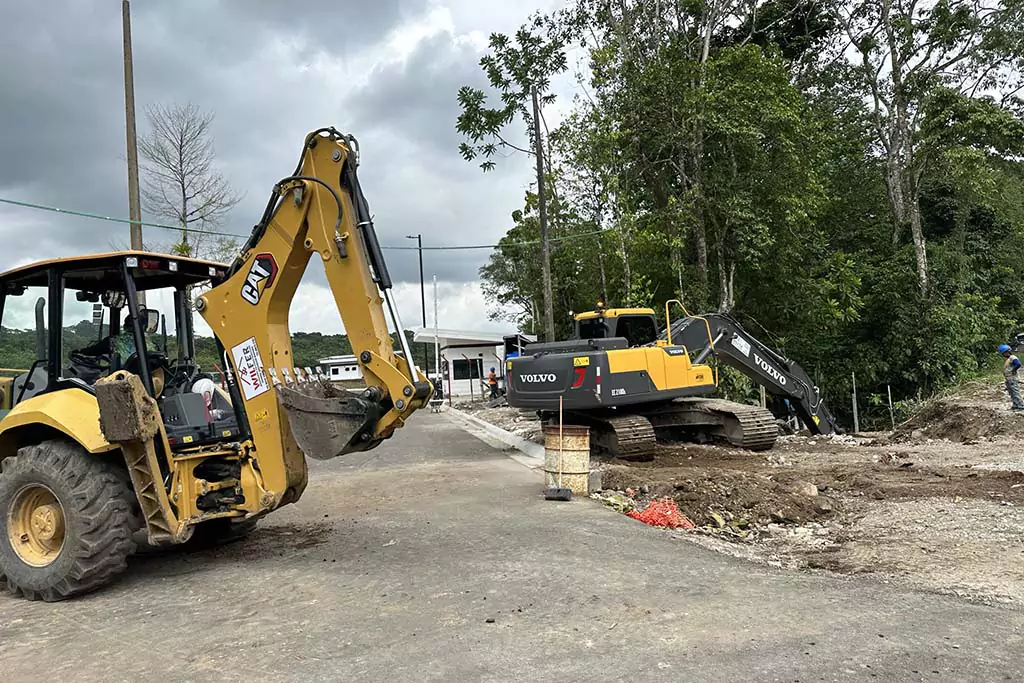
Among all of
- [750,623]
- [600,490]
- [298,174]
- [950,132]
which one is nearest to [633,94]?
[950,132]

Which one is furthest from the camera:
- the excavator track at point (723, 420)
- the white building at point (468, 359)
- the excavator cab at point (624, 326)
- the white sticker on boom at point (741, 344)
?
the white building at point (468, 359)

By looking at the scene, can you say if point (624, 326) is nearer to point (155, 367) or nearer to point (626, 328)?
point (626, 328)

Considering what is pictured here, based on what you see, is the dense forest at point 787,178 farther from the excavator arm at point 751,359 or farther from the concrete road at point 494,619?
the concrete road at point 494,619

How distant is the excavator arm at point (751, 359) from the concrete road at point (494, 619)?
7.18 meters

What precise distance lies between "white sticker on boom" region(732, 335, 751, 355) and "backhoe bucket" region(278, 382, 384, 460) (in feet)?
32.6

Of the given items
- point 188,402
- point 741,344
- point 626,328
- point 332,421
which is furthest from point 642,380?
point 188,402

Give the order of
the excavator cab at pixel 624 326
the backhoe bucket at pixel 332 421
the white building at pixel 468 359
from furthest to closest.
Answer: the white building at pixel 468 359 < the excavator cab at pixel 624 326 < the backhoe bucket at pixel 332 421

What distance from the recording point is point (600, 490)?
8.56 metres

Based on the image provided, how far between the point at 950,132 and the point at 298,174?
24684 millimetres

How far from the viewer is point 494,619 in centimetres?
448

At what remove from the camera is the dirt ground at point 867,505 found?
5.36 metres

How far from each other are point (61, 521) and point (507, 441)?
34.3ft

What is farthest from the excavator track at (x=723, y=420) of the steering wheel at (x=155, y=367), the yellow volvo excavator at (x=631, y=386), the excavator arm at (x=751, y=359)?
the steering wheel at (x=155, y=367)

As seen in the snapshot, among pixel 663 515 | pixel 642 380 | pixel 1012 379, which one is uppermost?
pixel 642 380
